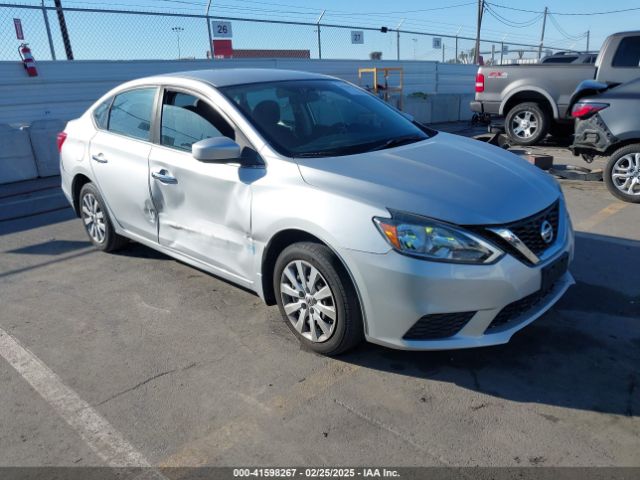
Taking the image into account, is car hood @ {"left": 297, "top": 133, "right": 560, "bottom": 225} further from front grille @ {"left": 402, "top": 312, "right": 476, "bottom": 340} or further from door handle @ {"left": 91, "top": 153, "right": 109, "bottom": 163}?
door handle @ {"left": 91, "top": 153, "right": 109, "bottom": 163}

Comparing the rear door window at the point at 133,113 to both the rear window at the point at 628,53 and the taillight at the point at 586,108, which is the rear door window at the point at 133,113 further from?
the rear window at the point at 628,53

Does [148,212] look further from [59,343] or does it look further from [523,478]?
[523,478]

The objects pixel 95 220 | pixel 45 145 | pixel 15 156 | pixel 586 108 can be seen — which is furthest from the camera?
pixel 45 145

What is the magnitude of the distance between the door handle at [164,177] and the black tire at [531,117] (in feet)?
28.0

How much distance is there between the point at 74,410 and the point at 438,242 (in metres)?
2.15

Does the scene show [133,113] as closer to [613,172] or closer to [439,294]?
[439,294]

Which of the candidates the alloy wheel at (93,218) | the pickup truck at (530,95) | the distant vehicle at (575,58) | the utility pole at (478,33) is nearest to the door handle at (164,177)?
the alloy wheel at (93,218)

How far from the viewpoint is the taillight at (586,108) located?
6.53 meters

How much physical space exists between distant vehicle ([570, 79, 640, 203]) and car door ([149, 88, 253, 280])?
498 centimetres

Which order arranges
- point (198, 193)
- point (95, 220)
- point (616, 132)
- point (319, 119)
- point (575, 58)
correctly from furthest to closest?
point (575, 58)
point (616, 132)
point (95, 220)
point (319, 119)
point (198, 193)

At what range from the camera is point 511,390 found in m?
2.92

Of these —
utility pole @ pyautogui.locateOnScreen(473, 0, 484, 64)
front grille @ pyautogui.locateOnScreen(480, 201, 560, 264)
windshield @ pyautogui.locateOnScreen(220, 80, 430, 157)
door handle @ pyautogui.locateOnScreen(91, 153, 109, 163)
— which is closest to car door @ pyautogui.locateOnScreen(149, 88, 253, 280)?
windshield @ pyautogui.locateOnScreen(220, 80, 430, 157)

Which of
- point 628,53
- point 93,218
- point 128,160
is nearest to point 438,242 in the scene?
point 128,160

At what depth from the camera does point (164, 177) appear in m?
4.04
